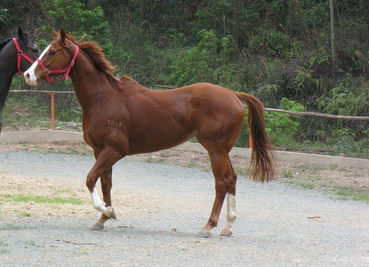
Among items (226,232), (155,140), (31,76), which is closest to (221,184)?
(226,232)

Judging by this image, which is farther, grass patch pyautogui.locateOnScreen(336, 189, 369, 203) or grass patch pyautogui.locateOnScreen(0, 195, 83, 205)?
grass patch pyautogui.locateOnScreen(336, 189, 369, 203)

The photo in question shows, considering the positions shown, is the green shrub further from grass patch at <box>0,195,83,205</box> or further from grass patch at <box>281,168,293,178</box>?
grass patch at <box>0,195,83,205</box>

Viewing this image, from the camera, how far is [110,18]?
27.2 metres

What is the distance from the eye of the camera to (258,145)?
10.1 m

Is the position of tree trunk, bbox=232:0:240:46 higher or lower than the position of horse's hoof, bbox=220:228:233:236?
higher

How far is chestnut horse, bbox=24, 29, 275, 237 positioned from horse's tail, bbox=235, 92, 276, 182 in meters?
0.04

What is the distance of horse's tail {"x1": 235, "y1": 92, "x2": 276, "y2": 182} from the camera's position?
393 inches

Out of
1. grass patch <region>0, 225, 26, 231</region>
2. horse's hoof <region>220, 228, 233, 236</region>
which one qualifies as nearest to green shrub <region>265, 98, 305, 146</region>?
horse's hoof <region>220, 228, 233, 236</region>

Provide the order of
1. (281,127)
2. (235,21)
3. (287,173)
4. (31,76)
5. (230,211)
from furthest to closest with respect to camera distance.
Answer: (235,21), (281,127), (287,173), (230,211), (31,76)

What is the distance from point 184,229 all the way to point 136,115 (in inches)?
62.4

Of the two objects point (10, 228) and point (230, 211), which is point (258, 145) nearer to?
point (230, 211)

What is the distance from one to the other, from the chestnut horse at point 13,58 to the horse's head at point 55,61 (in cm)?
88

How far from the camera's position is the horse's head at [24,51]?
10320 millimetres

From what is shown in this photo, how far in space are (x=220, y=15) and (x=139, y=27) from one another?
2861 millimetres
